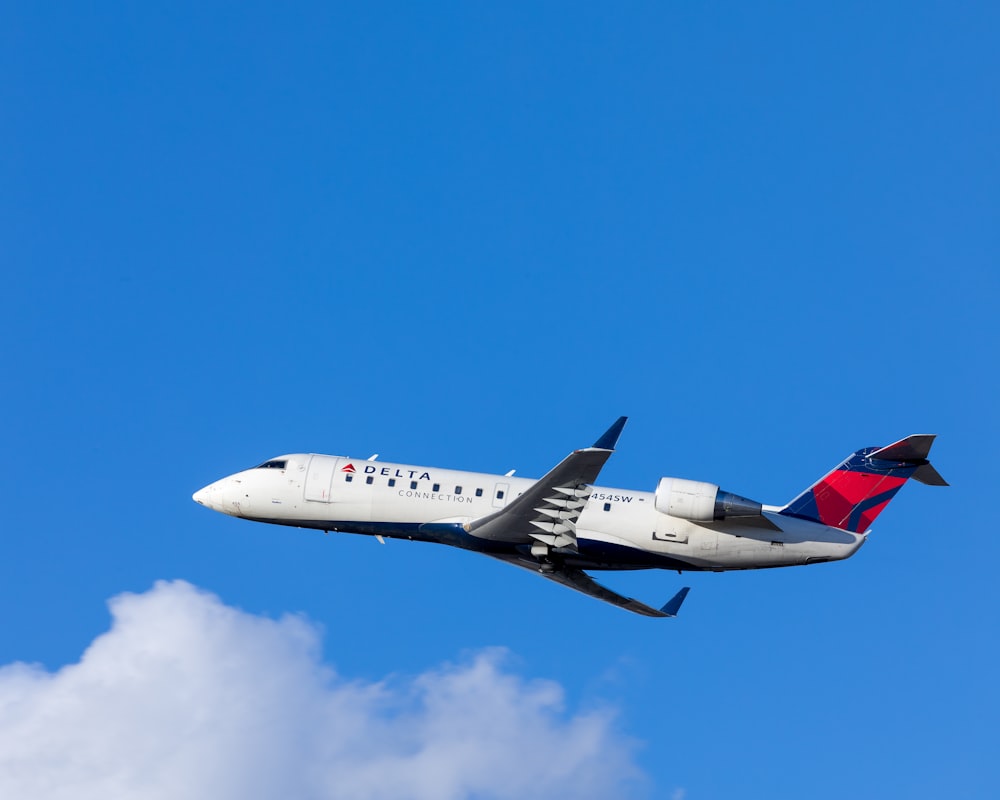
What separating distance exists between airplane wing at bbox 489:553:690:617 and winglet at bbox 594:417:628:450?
7251mm

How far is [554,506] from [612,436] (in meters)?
3.70

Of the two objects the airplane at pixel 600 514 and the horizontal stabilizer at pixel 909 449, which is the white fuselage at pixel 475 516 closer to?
the airplane at pixel 600 514

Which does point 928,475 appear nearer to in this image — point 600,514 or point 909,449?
point 909,449

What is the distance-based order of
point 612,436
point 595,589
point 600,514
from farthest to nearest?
point 595,589
point 600,514
point 612,436

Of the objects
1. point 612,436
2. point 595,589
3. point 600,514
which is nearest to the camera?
point 612,436

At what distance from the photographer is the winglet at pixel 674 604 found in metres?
47.0

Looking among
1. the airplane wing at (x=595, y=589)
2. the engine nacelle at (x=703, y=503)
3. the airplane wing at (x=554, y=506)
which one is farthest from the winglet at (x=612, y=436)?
the airplane wing at (x=595, y=589)

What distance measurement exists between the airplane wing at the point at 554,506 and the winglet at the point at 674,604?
22.6 ft

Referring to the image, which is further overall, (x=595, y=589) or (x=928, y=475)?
(x=595, y=589)

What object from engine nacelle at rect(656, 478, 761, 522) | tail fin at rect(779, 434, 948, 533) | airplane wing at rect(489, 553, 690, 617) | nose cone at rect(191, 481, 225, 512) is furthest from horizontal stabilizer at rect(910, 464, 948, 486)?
nose cone at rect(191, 481, 225, 512)

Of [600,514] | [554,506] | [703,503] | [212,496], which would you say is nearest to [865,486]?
[703,503]

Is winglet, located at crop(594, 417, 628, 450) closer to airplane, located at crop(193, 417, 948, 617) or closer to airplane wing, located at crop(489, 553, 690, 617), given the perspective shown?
airplane, located at crop(193, 417, 948, 617)

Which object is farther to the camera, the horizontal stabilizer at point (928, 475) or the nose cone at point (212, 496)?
the nose cone at point (212, 496)

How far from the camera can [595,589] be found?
4641 centimetres
